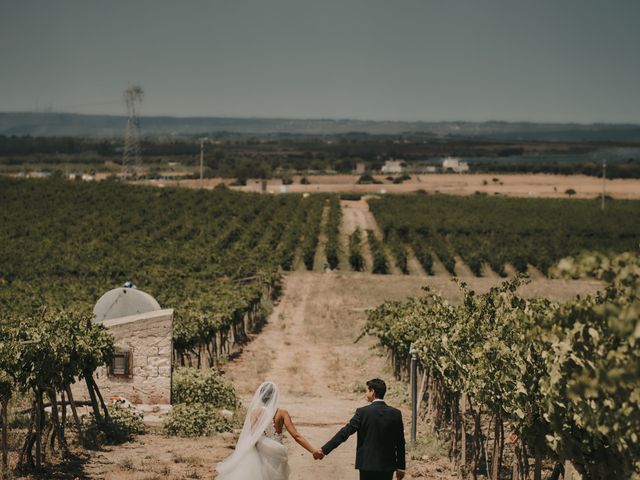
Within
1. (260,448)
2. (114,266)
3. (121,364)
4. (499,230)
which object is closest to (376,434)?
(260,448)

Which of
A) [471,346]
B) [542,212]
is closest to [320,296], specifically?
[471,346]

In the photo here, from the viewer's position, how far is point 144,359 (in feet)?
58.7

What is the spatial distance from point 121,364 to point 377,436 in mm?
10310

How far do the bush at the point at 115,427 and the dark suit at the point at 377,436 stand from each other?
253 inches

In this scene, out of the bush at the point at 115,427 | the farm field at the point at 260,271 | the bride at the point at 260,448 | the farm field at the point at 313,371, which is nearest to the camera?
the bride at the point at 260,448

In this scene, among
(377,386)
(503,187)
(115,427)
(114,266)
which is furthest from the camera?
(503,187)

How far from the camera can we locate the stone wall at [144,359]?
1777cm

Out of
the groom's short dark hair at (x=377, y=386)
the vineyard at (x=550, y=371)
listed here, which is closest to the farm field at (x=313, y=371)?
the vineyard at (x=550, y=371)

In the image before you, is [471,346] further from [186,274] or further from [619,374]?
[186,274]

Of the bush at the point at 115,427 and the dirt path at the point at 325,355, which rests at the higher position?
the bush at the point at 115,427

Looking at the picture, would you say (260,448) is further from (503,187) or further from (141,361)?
(503,187)

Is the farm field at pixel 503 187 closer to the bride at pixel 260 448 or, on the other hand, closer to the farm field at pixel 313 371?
the farm field at pixel 313 371

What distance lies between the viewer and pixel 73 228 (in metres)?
58.6

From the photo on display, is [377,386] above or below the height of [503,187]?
above
